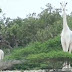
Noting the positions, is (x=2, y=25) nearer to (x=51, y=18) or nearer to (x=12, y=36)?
(x=12, y=36)

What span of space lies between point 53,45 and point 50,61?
325 cm

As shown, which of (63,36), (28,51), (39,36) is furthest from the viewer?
(39,36)

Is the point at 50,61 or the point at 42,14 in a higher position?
the point at 42,14

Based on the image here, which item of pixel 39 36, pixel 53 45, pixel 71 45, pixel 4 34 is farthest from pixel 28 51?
pixel 4 34

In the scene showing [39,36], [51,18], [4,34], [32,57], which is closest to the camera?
[32,57]

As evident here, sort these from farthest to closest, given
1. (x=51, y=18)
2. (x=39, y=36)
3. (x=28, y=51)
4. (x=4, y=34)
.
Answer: (x=4, y=34), (x=51, y=18), (x=39, y=36), (x=28, y=51)

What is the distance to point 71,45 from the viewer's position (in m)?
13.6

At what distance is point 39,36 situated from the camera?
30.0m

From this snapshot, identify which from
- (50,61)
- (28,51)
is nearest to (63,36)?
(50,61)

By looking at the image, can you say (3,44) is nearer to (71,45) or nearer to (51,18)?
(51,18)

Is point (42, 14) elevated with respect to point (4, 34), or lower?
elevated

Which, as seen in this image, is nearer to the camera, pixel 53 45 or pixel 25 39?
pixel 53 45

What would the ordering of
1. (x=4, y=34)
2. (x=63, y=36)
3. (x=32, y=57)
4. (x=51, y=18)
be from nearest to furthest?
1. (x=32, y=57)
2. (x=63, y=36)
3. (x=51, y=18)
4. (x=4, y=34)

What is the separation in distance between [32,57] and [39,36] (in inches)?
703
